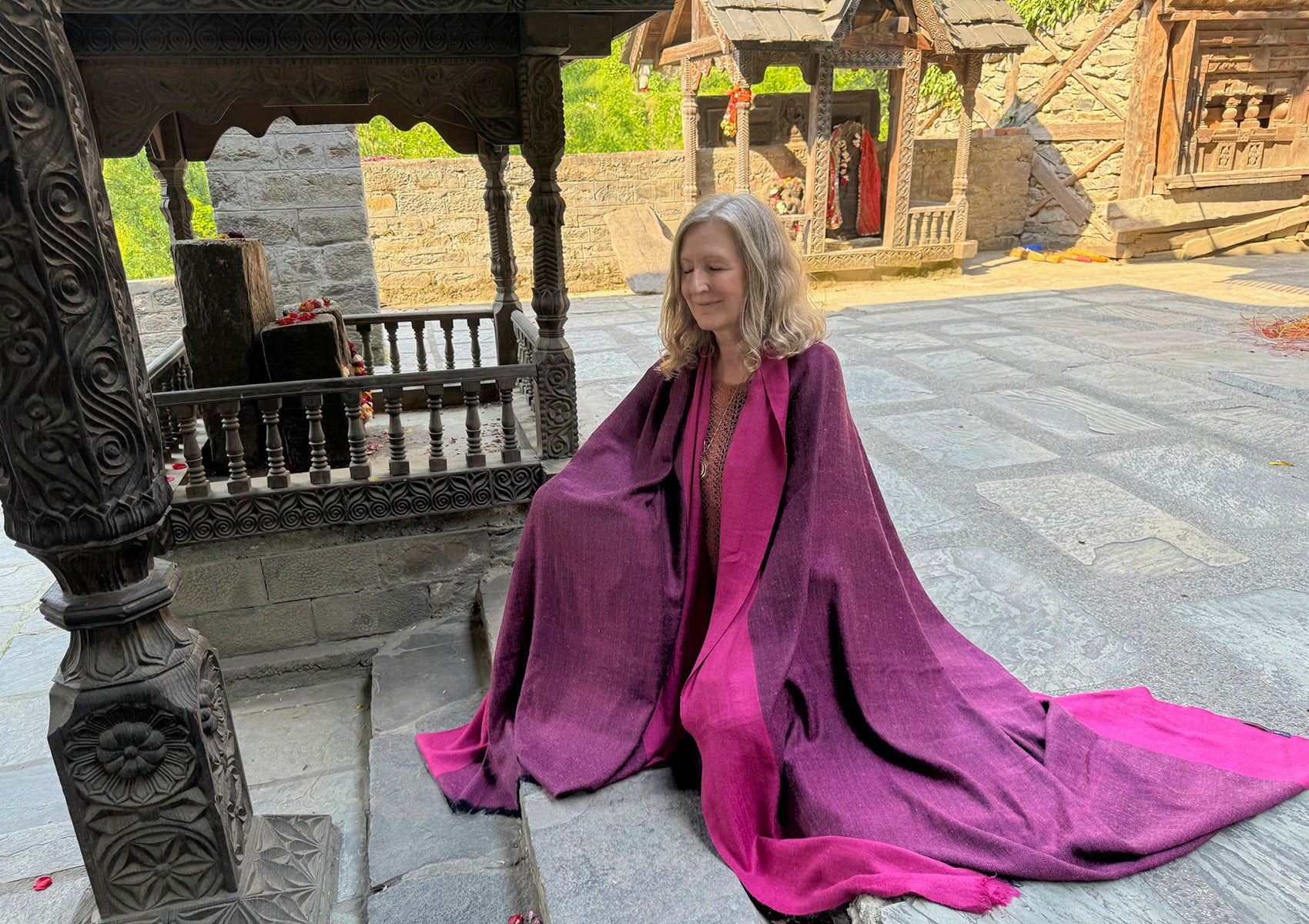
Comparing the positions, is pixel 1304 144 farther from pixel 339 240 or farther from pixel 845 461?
pixel 845 461

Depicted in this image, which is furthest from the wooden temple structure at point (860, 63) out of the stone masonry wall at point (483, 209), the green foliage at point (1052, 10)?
the green foliage at point (1052, 10)

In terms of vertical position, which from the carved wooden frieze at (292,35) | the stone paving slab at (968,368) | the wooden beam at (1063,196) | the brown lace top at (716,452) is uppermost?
the carved wooden frieze at (292,35)

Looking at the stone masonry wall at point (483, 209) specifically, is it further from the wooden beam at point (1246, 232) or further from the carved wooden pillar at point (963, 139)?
the wooden beam at point (1246, 232)

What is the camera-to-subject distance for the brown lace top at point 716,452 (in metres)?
2.36

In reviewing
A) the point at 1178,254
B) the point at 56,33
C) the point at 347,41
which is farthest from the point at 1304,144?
the point at 56,33

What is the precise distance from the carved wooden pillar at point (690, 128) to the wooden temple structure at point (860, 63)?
2 cm

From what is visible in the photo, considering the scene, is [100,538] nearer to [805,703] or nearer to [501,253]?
[805,703]

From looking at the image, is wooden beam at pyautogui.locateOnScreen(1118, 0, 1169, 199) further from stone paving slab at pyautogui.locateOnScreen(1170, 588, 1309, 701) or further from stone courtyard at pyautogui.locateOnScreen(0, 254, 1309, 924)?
stone paving slab at pyautogui.locateOnScreen(1170, 588, 1309, 701)

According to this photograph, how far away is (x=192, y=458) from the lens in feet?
11.5

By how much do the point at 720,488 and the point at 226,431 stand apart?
2.28 metres

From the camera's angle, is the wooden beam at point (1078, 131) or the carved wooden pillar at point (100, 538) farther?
the wooden beam at point (1078, 131)

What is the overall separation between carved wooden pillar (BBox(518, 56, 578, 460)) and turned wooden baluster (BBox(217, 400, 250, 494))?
1.22 meters

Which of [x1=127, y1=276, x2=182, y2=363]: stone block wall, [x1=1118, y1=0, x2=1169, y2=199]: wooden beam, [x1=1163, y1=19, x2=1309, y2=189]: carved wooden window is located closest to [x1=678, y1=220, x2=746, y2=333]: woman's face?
[x1=127, y1=276, x2=182, y2=363]: stone block wall

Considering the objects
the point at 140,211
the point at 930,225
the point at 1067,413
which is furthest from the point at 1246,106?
the point at 140,211
